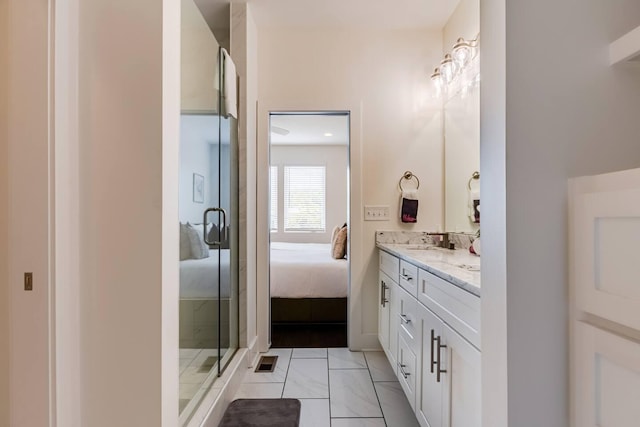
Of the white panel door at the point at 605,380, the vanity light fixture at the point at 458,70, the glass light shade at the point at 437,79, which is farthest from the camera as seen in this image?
the glass light shade at the point at 437,79

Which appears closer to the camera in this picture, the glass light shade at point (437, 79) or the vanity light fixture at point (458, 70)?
the vanity light fixture at point (458, 70)

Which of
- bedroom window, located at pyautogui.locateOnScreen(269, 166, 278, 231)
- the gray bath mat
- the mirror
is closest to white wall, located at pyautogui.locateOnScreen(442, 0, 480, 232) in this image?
the mirror

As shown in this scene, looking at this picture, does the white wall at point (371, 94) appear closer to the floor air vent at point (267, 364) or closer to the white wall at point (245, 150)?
the white wall at point (245, 150)

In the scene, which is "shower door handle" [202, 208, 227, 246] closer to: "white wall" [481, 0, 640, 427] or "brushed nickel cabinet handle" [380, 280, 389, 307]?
"brushed nickel cabinet handle" [380, 280, 389, 307]

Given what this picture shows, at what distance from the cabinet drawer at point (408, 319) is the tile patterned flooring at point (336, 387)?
0.45 m

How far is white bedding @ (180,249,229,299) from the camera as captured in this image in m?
1.73

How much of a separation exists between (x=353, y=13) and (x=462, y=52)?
0.91 m

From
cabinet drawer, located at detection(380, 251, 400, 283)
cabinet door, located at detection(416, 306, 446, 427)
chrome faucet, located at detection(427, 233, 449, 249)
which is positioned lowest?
cabinet door, located at detection(416, 306, 446, 427)

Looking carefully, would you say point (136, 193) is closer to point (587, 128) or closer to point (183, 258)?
point (183, 258)

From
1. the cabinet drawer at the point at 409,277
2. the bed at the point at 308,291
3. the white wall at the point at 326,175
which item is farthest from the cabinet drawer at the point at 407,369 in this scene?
the white wall at the point at 326,175

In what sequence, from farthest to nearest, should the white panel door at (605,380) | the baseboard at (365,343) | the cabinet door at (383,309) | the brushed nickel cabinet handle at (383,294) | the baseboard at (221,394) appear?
the baseboard at (365,343) < the brushed nickel cabinet handle at (383,294) < the cabinet door at (383,309) < the baseboard at (221,394) < the white panel door at (605,380)

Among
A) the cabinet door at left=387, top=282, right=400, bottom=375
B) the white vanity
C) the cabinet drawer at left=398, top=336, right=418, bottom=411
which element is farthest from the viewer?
the cabinet door at left=387, top=282, right=400, bottom=375

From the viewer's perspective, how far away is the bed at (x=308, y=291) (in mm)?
3320

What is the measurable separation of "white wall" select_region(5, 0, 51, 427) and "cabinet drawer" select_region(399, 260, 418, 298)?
153 centimetres
